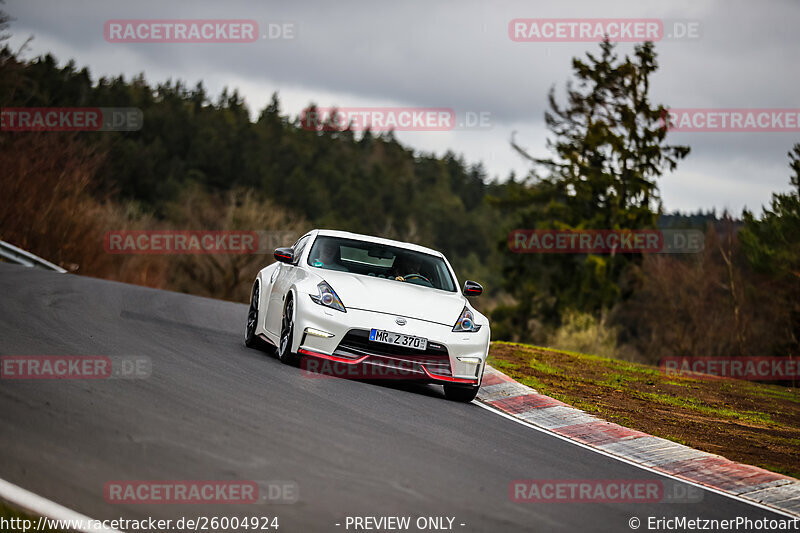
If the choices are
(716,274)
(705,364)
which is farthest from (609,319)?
(705,364)

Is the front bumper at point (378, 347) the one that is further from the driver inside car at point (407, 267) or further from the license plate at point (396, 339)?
the driver inside car at point (407, 267)

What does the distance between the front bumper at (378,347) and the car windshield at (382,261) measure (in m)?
1.34

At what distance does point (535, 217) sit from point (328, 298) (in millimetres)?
45075

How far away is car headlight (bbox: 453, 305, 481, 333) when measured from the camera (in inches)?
404

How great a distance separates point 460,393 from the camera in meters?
10.2

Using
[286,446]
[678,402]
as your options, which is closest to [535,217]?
[678,402]

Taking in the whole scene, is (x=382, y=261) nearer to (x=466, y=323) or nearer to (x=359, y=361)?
(x=466, y=323)

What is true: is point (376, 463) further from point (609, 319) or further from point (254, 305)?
point (609, 319)

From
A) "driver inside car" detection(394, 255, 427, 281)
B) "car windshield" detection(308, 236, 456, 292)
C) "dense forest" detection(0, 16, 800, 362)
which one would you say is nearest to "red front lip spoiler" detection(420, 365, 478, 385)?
"car windshield" detection(308, 236, 456, 292)

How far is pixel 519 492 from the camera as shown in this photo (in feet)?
20.0

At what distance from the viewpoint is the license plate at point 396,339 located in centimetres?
972

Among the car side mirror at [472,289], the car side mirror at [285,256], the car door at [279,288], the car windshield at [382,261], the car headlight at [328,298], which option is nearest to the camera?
the car headlight at [328,298]

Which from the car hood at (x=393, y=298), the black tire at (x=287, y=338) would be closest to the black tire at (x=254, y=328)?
the black tire at (x=287, y=338)

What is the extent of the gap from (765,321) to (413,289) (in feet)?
145
